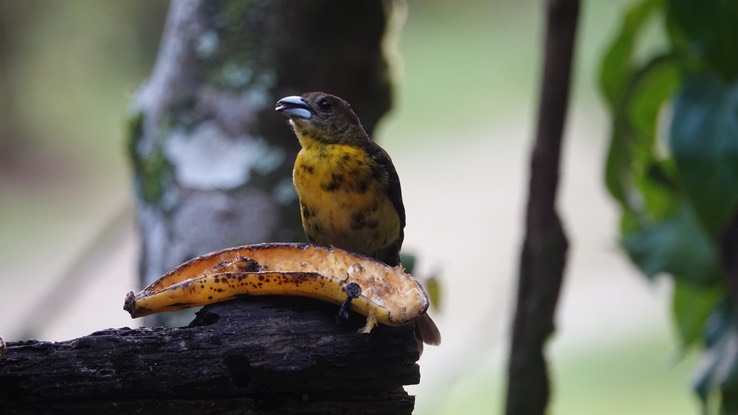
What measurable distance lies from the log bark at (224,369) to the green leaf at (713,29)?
68.5 inches

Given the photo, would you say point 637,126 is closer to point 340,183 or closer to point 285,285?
point 340,183

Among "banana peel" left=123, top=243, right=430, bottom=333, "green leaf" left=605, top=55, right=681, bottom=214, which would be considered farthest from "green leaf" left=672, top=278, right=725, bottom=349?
"banana peel" left=123, top=243, right=430, bottom=333

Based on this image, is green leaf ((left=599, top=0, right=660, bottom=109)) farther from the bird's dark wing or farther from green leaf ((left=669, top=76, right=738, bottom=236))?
the bird's dark wing

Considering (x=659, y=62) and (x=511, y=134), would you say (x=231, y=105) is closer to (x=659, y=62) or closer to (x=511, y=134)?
(x=659, y=62)

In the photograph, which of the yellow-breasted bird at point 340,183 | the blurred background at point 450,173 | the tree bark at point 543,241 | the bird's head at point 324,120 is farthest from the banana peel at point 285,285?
the blurred background at point 450,173

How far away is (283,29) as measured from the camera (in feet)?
9.48

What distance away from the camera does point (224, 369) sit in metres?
1.44

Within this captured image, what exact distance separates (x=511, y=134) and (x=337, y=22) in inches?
113

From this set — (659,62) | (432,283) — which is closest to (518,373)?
(432,283)

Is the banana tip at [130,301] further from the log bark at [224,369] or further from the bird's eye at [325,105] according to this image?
the bird's eye at [325,105]

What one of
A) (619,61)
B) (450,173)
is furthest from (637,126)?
(450,173)

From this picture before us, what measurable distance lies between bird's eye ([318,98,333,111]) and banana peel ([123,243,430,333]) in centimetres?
71

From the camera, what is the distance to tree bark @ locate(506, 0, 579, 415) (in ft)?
9.14

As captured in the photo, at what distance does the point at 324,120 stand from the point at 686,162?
1.09 meters
